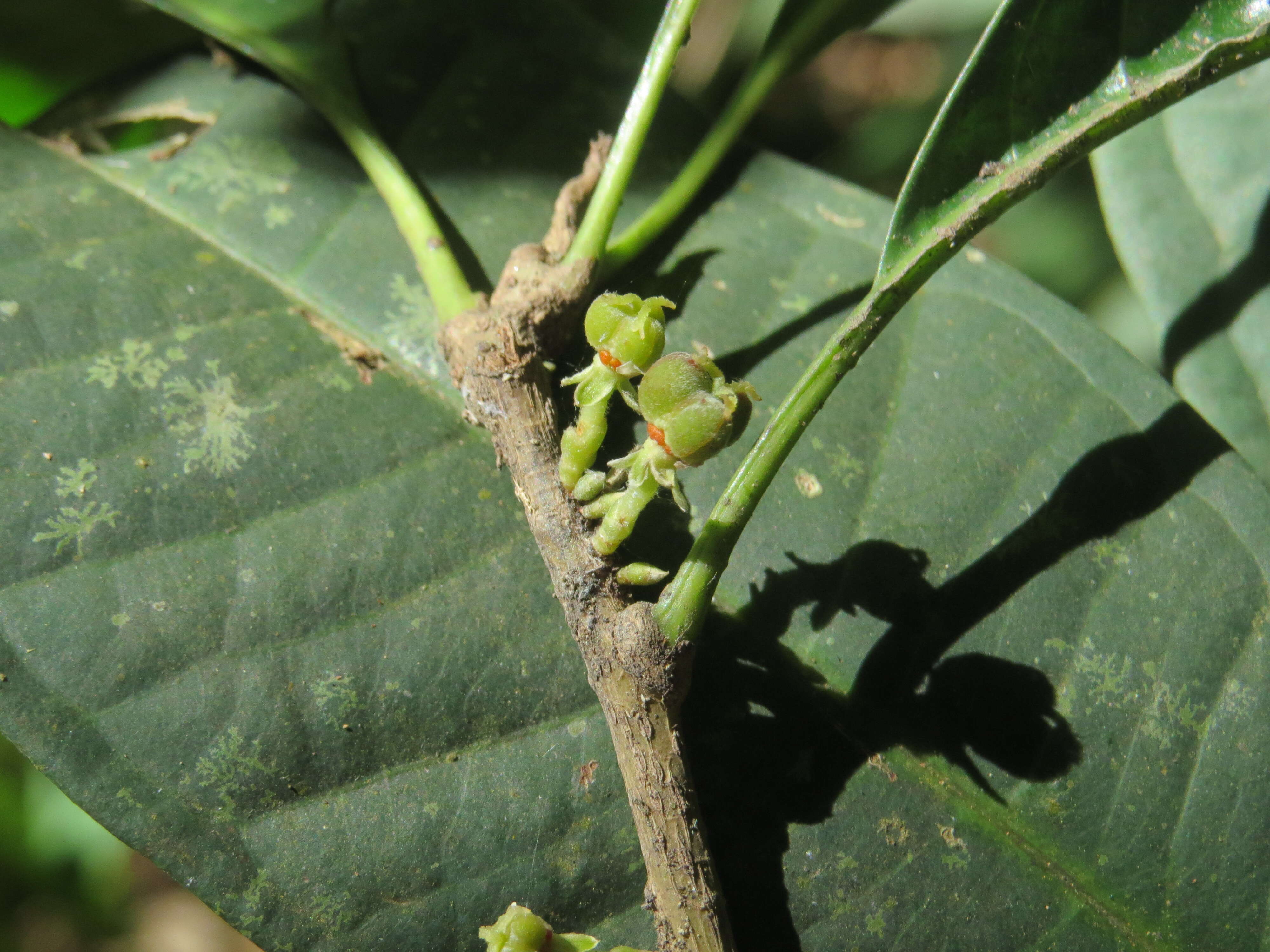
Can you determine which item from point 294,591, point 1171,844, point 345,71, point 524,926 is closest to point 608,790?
point 524,926

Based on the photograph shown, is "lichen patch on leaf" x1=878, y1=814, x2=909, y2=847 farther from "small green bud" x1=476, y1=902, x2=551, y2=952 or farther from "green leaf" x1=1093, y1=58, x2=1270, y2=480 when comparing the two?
"green leaf" x1=1093, y1=58, x2=1270, y2=480

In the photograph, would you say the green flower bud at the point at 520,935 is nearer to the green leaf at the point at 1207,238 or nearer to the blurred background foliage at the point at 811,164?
the green leaf at the point at 1207,238

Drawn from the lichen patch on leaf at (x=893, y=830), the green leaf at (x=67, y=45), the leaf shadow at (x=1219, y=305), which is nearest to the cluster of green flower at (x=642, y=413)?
the lichen patch on leaf at (x=893, y=830)

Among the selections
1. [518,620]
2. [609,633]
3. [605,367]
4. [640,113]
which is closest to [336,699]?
[518,620]

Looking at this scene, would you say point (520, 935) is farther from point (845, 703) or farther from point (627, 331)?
point (627, 331)

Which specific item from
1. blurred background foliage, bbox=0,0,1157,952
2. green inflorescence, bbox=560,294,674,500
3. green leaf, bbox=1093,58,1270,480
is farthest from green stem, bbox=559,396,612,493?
blurred background foliage, bbox=0,0,1157,952

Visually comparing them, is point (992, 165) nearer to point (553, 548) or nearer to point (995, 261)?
point (995, 261)
